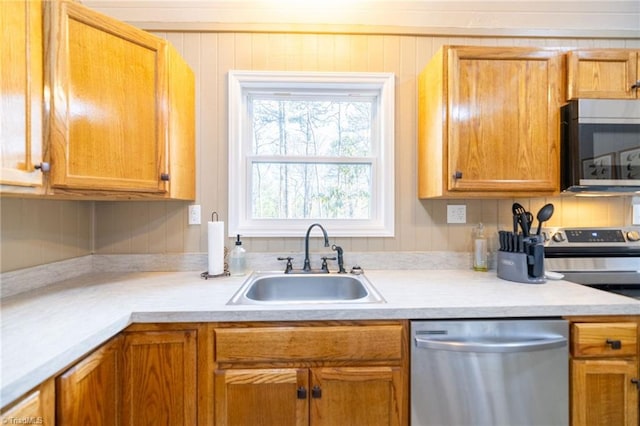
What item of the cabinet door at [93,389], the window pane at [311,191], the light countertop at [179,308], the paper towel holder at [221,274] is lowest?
the cabinet door at [93,389]

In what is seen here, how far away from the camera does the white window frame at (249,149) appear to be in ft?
5.78

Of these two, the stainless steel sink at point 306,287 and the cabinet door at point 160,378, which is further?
the stainless steel sink at point 306,287

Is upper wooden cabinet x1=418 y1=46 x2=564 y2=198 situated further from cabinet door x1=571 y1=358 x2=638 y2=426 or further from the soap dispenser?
the soap dispenser

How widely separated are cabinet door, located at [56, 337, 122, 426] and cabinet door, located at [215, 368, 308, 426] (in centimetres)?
35

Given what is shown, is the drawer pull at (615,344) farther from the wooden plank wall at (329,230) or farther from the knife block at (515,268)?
the wooden plank wall at (329,230)

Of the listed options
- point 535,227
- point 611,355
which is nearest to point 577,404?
point 611,355

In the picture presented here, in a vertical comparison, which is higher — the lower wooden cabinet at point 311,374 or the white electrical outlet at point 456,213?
the white electrical outlet at point 456,213

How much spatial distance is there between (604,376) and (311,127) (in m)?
1.84

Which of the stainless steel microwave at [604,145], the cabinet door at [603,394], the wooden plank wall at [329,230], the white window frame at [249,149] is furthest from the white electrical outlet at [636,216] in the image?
the white window frame at [249,149]

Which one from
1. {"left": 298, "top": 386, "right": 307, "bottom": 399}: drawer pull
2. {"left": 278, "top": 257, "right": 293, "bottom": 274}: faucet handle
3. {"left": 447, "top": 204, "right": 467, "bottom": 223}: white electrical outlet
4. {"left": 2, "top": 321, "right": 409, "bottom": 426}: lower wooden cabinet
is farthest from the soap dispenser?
{"left": 447, "top": 204, "right": 467, "bottom": 223}: white electrical outlet

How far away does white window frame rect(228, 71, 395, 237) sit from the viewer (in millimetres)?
1762

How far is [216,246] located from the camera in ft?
5.26

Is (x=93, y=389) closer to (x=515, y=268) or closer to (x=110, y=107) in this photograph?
(x=110, y=107)

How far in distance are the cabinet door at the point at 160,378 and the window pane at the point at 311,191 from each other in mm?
920
